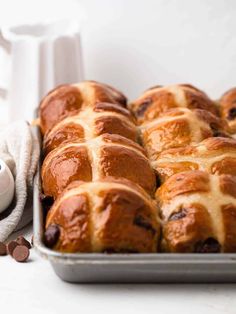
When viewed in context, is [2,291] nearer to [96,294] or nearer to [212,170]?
[96,294]

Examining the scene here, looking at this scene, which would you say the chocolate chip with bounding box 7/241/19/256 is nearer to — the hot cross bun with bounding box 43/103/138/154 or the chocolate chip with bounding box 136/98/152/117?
the hot cross bun with bounding box 43/103/138/154

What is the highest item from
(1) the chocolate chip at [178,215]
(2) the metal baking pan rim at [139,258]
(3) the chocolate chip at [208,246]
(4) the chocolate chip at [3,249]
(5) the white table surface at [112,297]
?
(1) the chocolate chip at [178,215]

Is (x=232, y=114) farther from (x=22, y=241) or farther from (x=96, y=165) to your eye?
(x=22, y=241)

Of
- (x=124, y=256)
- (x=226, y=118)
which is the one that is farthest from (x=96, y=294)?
(x=226, y=118)

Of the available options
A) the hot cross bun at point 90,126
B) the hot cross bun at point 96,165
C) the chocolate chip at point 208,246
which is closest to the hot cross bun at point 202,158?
the hot cross bun at point 96,165

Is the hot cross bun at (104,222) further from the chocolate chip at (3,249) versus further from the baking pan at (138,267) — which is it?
the chocolate chip at (3,249)

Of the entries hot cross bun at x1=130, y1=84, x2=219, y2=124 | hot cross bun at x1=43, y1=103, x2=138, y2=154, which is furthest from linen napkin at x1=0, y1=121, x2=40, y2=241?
hot cross bun at x1=130, y1=84, x2=219, y2=124
